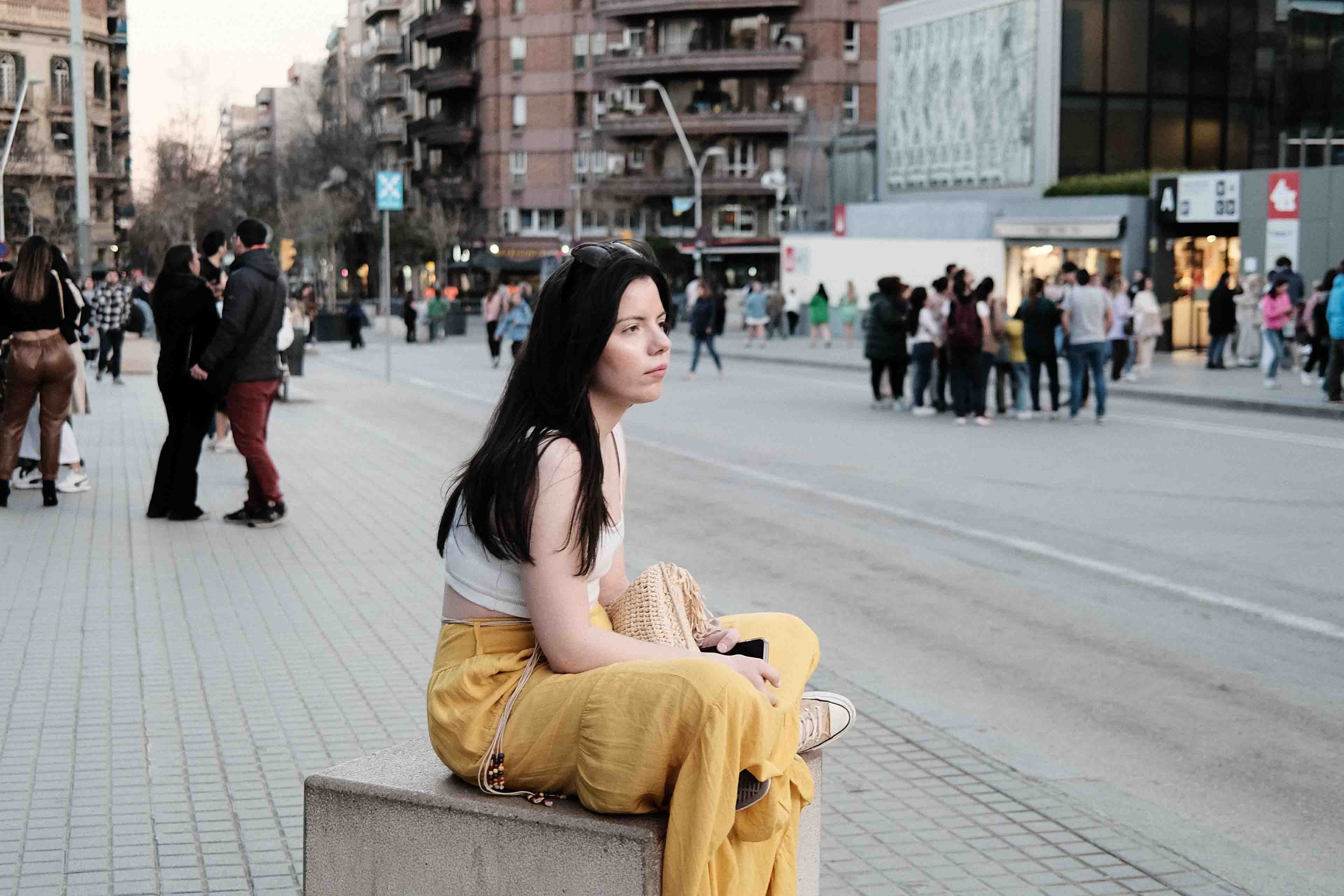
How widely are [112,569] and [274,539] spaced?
4.53 ft

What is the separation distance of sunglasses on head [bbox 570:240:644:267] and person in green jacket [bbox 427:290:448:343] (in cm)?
5078

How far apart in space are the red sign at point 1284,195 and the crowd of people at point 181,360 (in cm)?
2642

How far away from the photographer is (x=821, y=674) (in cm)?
720

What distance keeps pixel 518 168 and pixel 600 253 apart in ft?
298

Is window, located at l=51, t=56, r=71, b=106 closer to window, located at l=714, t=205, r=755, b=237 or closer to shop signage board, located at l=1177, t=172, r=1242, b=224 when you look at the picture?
shop signage board, located at l=1177, t=172, r=1242, b=224

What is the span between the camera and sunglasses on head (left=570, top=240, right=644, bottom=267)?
3436mm

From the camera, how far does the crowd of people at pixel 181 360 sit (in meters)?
11.2

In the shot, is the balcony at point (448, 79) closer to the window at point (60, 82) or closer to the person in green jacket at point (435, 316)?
the person in green jacket at point (435, 316)

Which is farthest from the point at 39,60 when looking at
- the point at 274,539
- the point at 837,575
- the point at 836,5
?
the point at 836,5

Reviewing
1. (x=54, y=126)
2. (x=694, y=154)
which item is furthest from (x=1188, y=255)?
(x=694, y=154)

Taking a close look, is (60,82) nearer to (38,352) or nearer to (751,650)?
(38,352)

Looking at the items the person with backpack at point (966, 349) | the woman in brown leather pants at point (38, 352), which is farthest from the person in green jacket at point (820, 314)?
the woman in brown leather pants at point (38, 352)

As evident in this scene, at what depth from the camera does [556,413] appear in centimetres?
342

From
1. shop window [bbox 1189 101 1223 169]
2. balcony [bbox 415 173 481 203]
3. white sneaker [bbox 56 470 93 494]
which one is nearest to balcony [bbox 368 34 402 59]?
balcony [bbox 415 173 481 203]
